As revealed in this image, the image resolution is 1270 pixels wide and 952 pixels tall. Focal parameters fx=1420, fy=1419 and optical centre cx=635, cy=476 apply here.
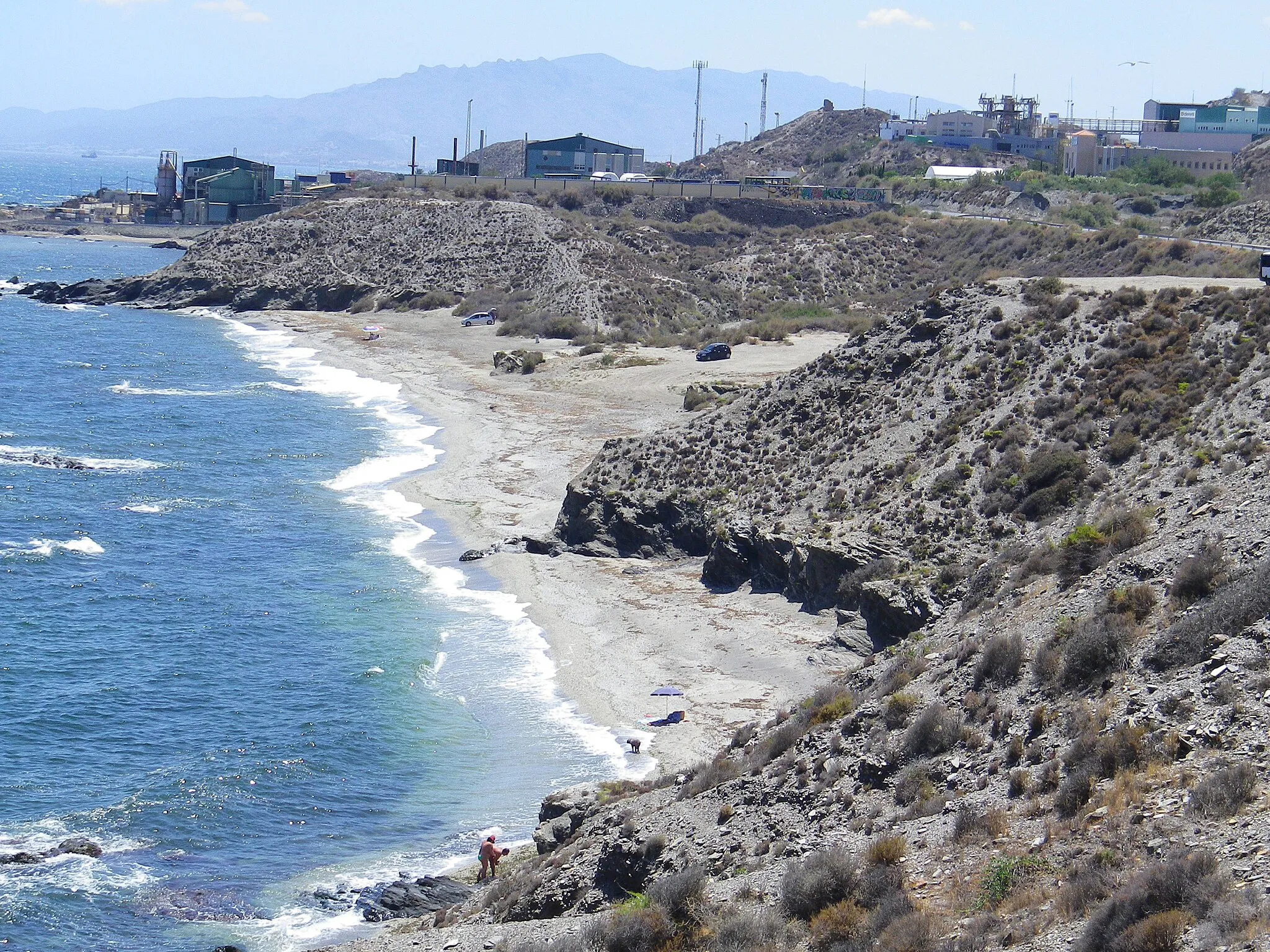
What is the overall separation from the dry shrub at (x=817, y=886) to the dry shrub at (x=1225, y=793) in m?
3.38

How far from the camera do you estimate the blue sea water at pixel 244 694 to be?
21.9m

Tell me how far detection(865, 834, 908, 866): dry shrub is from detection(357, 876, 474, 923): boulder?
764 cm

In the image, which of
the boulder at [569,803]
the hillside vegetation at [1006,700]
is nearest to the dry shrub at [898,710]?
the hillside vegetation at [1006,700]

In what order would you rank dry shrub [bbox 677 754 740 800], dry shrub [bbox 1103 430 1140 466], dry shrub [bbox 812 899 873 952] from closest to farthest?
dry shrub [bbox 812 899 873 952]
dry shrub [bbox 677 754 740 800]
dry shrub [bbox 1103 430 1140 466]

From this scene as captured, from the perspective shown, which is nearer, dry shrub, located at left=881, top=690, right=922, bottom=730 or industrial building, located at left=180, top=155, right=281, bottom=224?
dry shrub, located at left=881, top=690, right=922, bottom=730

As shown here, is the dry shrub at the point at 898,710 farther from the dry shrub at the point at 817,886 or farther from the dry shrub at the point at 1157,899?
the dry shrub at the point at 1157,899

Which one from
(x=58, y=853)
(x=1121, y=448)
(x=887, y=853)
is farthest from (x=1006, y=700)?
(x=58, y=853)

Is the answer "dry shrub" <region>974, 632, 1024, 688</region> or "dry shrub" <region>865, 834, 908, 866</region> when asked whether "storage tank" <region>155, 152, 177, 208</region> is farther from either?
"dry shrub" <region>865, 834, 908, 866</region>

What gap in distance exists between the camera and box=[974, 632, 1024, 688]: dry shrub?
731 inches

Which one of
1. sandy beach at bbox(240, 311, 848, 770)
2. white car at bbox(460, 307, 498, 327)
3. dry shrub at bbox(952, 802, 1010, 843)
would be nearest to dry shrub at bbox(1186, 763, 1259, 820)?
dry shrub at bbox(952, 802, 1010, 843)

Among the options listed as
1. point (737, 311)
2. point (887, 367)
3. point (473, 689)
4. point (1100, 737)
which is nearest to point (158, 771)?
point (473, 689)

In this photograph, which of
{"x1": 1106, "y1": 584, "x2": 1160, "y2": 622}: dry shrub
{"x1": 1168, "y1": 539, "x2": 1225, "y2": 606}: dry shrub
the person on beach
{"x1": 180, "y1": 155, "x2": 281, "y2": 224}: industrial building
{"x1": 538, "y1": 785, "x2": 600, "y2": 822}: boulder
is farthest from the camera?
{"x1": 180, "y1": 155, "x2": 281, "y2": 224}: industrial building

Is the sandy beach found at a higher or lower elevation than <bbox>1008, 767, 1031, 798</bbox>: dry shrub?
lower

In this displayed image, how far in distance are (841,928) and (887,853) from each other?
162cm
